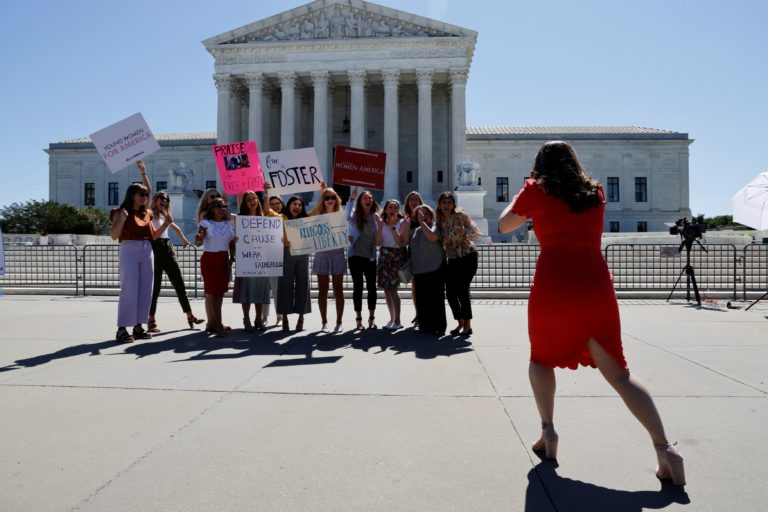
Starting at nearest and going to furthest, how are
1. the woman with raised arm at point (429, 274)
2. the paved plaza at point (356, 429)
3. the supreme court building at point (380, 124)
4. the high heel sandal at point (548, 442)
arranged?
the paved plaza at point (356, 429), the high heel sandal at point (548, 442), the woman with raised arm at point (429, 274), the supreme court building at point (380, 124)

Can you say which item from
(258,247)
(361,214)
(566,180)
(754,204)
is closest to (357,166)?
(361,214)

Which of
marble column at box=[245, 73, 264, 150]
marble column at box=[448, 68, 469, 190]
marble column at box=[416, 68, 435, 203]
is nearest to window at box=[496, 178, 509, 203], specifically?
marble column at box=[448, 68, 469, 190]

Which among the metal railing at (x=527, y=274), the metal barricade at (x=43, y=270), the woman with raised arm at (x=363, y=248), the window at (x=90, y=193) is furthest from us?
the window at (x=90, y=193)

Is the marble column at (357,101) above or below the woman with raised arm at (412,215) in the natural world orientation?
above

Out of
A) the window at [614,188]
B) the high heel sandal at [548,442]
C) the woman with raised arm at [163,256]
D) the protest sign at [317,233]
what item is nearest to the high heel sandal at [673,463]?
the high heel sandal at [548,442]

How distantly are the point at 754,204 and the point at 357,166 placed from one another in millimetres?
7802

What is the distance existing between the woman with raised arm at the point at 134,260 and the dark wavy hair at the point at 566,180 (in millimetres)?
5963

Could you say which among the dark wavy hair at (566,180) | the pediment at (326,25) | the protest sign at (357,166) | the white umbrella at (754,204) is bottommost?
the dark wavy hair at (566,180)

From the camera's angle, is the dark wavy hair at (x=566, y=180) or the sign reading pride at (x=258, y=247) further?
the sign reading pride at (x=258, y=247)

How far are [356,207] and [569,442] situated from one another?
18.6 feet

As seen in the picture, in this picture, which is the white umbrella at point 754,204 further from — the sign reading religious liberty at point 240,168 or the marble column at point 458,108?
the marble column at point 458,108

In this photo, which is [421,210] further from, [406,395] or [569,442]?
[569,442]

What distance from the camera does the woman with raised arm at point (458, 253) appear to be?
7820mm

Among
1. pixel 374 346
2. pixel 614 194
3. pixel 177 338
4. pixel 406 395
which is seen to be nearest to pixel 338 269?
pixel 374 346
